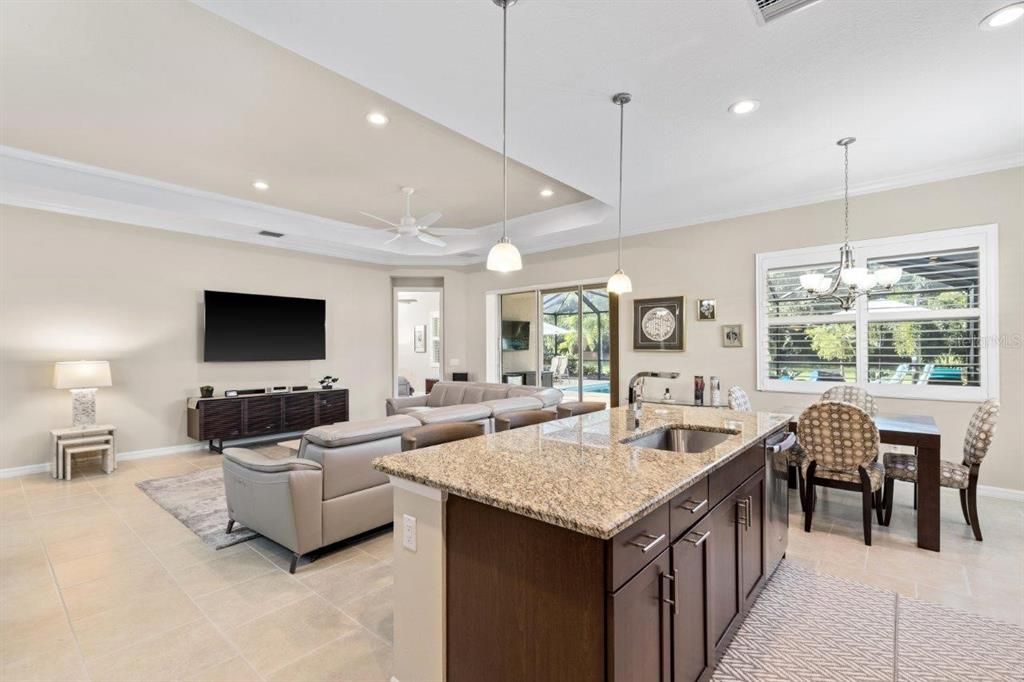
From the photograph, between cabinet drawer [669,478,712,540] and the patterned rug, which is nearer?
cabinet drawer [669,478,712,540]

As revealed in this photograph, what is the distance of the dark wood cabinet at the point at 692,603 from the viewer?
60.3 inches

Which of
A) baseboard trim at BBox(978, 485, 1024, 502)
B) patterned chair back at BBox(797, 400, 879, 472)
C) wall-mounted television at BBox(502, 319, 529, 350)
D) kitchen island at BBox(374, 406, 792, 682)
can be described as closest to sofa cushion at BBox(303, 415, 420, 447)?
kitchen island at BBox(374, 406, 792, 682)

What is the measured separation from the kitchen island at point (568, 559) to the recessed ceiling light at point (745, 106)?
229 centimetres

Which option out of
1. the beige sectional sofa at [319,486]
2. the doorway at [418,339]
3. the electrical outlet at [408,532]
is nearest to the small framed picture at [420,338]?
the doorway at [418,339]

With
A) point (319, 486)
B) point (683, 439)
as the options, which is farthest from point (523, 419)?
point (319, 486)

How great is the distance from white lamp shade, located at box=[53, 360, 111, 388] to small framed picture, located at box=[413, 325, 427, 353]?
601 centimetres

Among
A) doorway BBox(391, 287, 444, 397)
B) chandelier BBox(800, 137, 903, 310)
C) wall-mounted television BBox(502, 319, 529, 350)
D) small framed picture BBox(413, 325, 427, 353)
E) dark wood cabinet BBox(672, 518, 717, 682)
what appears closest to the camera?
dark wood cabinet BBox(672, 518, 717, 682)

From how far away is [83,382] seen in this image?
4906mm

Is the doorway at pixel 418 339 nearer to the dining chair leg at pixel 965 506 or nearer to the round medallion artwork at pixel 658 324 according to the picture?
the round medallion artwork at pixel 658 324

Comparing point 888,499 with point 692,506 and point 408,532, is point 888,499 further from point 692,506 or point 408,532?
point 408,532

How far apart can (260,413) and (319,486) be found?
3.95 metres

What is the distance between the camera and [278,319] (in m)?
6.79

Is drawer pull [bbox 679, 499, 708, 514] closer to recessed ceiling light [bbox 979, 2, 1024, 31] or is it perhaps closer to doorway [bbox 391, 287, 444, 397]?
recessed ceiling light [bbox 979, 2, 1024, 31]

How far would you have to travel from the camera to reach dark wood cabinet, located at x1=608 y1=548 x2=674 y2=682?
1.22 metres
